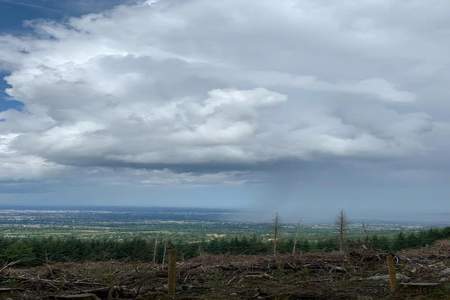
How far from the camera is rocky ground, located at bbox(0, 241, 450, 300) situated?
14.7m

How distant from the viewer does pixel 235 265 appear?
62.5 feet

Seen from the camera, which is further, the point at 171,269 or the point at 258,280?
the point at 258,280

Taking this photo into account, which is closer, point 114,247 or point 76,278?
point 76,278

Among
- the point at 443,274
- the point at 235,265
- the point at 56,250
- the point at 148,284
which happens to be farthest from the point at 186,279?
the point at 56,250

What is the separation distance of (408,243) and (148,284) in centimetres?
4219

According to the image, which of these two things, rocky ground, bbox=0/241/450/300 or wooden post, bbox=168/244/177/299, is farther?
rocky ground, bbox=0/241/450/300

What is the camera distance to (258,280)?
17.5 meters

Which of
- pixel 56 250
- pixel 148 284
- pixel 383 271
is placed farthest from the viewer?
pixel 56 250

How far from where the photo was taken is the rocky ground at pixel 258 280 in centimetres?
1469

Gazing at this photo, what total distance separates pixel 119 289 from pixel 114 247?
133 feet

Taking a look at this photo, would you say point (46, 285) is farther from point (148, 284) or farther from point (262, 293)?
point (262, 293)

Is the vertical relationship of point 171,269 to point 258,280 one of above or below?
above

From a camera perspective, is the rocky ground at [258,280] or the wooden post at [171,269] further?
the rocky ground at [258,280]

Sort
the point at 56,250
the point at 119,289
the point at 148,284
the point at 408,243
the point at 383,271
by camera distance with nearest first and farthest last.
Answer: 1. the point at 119,289
2. the point at 148,284
3. the point at 383,271
4. the point at 56,250
5. the point at 408,243
